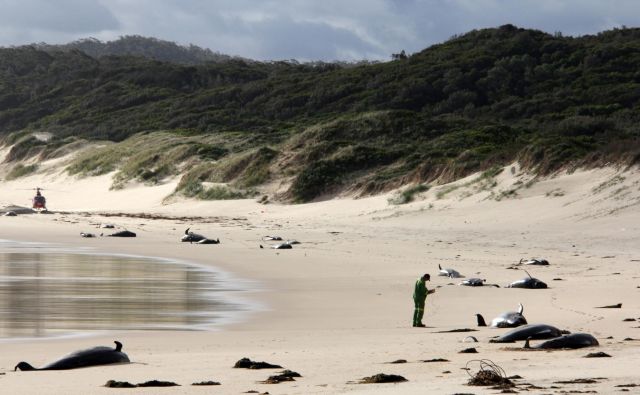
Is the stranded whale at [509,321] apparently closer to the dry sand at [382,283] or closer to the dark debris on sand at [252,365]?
the dry sand at [382,283]

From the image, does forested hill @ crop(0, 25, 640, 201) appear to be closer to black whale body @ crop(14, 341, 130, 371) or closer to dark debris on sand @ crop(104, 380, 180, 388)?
black whale body @ crop(14, 341, 130, 371)

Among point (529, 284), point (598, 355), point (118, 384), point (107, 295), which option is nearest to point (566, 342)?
point (598, 355)

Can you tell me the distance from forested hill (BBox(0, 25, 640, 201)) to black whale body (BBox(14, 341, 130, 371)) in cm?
2509

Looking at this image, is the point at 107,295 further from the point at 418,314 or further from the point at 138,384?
the point at 138,384

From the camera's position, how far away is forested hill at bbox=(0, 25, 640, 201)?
149 feet

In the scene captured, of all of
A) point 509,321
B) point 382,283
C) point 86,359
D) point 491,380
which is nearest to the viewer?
point 491,380

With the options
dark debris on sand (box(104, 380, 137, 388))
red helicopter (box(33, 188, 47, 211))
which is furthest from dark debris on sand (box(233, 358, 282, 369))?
red helicopter (box(33, 188, 47, 211))

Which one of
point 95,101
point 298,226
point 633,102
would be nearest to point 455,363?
point 298,226

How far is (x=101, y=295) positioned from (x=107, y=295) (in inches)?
3.8

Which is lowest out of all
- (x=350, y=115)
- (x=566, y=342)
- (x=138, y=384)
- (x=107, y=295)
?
(x=138, y=384)

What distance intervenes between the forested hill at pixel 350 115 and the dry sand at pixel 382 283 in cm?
279

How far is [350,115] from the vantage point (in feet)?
207

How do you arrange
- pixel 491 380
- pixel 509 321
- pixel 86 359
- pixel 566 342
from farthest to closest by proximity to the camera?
pixel 509 321 < pixel 566 342 < pixel 86 359 < pixel 491 380

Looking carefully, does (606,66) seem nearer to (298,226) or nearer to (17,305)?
(298,226)
